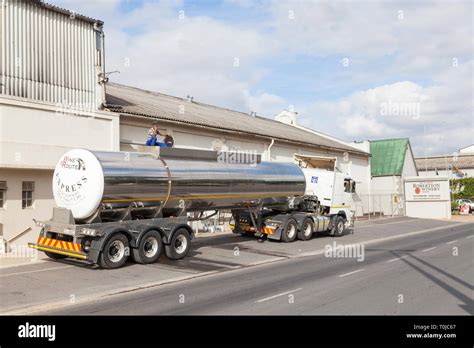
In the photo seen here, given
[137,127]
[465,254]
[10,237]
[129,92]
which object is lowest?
[465,254]

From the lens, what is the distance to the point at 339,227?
80.1ft

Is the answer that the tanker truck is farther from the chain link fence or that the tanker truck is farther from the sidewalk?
the chain link fence

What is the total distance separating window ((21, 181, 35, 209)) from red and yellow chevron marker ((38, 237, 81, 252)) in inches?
133

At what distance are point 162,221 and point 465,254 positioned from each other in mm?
10728

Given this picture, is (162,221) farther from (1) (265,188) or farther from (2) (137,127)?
(2) (137,127)

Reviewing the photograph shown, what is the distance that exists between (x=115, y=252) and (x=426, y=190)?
3580cm

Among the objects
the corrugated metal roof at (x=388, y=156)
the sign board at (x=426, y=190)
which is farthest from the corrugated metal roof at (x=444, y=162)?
the sign board at (x=426, y=190)

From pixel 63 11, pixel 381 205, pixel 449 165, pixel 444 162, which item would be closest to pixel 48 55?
pixel 63 11

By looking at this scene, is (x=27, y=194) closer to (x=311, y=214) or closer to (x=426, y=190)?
(x=311, y=214)

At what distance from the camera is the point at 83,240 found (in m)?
13.7

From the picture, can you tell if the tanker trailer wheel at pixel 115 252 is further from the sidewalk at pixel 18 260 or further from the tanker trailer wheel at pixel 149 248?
the sidewalk at pixel 18 260

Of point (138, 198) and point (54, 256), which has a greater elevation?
point (138, 198)
